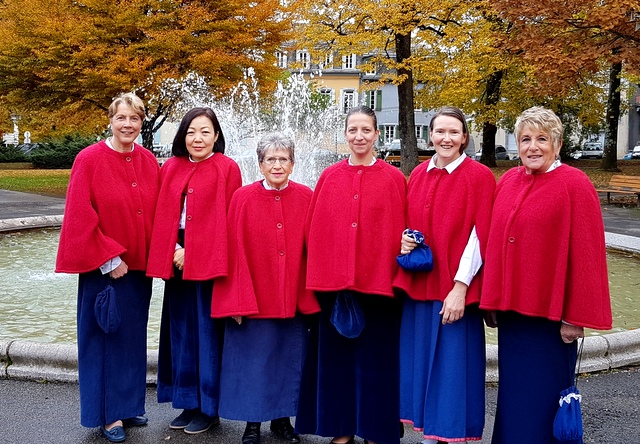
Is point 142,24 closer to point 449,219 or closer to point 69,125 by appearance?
point 69,125

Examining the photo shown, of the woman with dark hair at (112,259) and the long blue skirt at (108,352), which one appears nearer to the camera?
the woman with dark hair at (112,259)

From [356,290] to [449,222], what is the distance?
648 millimetres

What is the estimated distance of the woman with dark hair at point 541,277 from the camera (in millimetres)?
3336

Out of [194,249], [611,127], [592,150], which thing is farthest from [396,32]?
[592,150]

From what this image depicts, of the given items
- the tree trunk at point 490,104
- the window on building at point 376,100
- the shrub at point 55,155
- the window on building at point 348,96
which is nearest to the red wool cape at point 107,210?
the tree trunk at point 490,104

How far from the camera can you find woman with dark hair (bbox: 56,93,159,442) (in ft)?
13.4

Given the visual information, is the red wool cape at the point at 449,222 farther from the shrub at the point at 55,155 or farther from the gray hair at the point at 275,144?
the shrub at the point at 55,155

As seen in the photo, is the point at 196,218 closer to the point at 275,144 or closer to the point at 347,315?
the point at 275,144

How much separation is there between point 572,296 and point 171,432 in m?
2.61

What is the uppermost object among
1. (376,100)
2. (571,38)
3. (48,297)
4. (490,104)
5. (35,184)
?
(376,100)

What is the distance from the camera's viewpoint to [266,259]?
13.4 ft

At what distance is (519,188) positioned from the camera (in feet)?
11.6

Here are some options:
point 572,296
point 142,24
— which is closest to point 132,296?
point 572,296

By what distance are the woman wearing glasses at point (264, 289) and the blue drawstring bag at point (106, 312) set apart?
59cm
